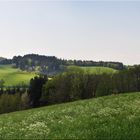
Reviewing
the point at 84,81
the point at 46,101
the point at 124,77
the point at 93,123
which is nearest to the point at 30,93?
the point at 46,101

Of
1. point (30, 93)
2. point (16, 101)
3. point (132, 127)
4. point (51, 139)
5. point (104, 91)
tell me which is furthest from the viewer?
point (16, 101)

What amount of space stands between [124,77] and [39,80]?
2915 centimetres

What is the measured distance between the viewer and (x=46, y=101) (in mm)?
119125

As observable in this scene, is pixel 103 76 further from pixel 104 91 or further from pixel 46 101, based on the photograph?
pixel 46 101

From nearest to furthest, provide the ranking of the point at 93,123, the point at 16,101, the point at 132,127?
the point at 132,127 → the point at 93,123 → the point at 16,101

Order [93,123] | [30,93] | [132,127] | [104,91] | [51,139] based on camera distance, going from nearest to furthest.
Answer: [51,139] → [132,127] → [93,123] → [104,91] → [30,93]

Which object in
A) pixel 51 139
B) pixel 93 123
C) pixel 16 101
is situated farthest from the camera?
pixel 16 101

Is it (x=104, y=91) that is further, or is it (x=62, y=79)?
(x=62, y=79)

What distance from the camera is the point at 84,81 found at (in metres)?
122

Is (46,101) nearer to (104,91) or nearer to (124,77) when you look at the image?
(104,91)

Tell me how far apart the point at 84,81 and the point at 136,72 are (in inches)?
694

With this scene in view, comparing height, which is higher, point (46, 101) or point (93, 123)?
point (93, 123)

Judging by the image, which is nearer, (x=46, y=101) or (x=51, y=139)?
(x=51, y=139)

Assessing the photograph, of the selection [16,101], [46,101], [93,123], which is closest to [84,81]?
[46,101]
